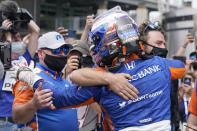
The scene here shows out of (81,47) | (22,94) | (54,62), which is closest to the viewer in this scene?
(22,94)

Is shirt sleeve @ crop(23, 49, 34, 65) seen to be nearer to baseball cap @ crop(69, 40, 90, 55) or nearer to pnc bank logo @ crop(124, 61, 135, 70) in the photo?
baseball cap @ crop(69, 40, 90, 55)

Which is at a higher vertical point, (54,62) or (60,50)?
(60,50)

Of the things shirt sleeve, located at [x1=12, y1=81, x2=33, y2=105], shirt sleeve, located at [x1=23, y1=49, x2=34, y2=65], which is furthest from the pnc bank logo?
shirt sleeve, located at [x1=23, y1=49, x2=34, y2=65]

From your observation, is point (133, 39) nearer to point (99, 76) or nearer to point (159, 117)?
point (99, 76)

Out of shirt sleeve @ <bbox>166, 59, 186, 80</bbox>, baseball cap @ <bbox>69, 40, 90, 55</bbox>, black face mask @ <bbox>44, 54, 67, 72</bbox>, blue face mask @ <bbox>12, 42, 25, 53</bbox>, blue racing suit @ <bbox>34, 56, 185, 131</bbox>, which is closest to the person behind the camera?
blue racing suit @ <bbox>34, 56, 185, 131</bbox>

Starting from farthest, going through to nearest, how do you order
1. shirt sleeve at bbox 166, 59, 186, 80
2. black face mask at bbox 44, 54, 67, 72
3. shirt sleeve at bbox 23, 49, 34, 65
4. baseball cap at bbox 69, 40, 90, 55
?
shirt sleeve at bbox 23, 49, 34, 65 → baseball cap at bbox 69, 40, 90, 55 → black face mask at bbox 44, 54, 67, 72 → shirt sleeve at bbox 166, 59, 186, 80

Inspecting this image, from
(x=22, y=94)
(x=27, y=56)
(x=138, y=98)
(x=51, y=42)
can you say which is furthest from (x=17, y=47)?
(x=138, y=98)

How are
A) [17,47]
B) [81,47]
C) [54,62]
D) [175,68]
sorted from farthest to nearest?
[17,47] → [81,47] → [54,62] → [175,68]

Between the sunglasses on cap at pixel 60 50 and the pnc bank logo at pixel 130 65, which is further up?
the pnc bank logo at pixel 130 65

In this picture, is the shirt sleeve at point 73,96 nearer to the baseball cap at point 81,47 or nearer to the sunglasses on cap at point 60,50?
the sunglasses on cap at point 60,50

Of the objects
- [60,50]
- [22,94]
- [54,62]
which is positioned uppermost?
[60,50]

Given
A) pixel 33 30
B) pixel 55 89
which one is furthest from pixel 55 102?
pixel 33 30


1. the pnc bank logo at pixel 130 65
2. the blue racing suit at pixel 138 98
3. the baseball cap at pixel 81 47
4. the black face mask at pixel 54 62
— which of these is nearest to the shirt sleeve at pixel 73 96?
the blue racing suit at pixel 138 98

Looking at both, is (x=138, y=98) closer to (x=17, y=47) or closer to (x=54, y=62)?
(x=54, y=62)
